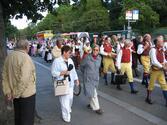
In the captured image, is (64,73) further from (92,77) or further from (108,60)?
(108,60)

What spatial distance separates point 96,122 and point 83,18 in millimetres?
78516

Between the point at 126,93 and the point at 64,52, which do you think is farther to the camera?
the point at 126,93

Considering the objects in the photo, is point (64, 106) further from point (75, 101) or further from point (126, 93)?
point (126, 93)

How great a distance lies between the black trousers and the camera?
19.9ft

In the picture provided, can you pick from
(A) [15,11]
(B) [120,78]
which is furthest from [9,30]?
(A) [15,11]

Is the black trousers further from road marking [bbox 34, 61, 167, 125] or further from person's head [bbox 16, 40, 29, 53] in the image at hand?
road marking [bbox 34, 61, 167, 125]

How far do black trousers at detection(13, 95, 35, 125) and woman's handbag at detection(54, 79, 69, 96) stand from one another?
6.39ft

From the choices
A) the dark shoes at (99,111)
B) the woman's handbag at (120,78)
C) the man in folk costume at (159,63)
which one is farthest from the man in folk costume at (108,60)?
the dark shoes at (99,111)

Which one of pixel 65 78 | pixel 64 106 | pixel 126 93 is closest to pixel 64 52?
pixel 65 78

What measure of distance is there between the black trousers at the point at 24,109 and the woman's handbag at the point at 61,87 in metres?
1.95

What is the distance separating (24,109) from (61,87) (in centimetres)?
211

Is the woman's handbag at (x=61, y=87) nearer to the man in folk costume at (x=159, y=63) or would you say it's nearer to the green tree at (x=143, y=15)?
the man in folk costume at (x=159, y=63)

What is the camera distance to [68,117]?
27.0 ft

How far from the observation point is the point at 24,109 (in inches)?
240
